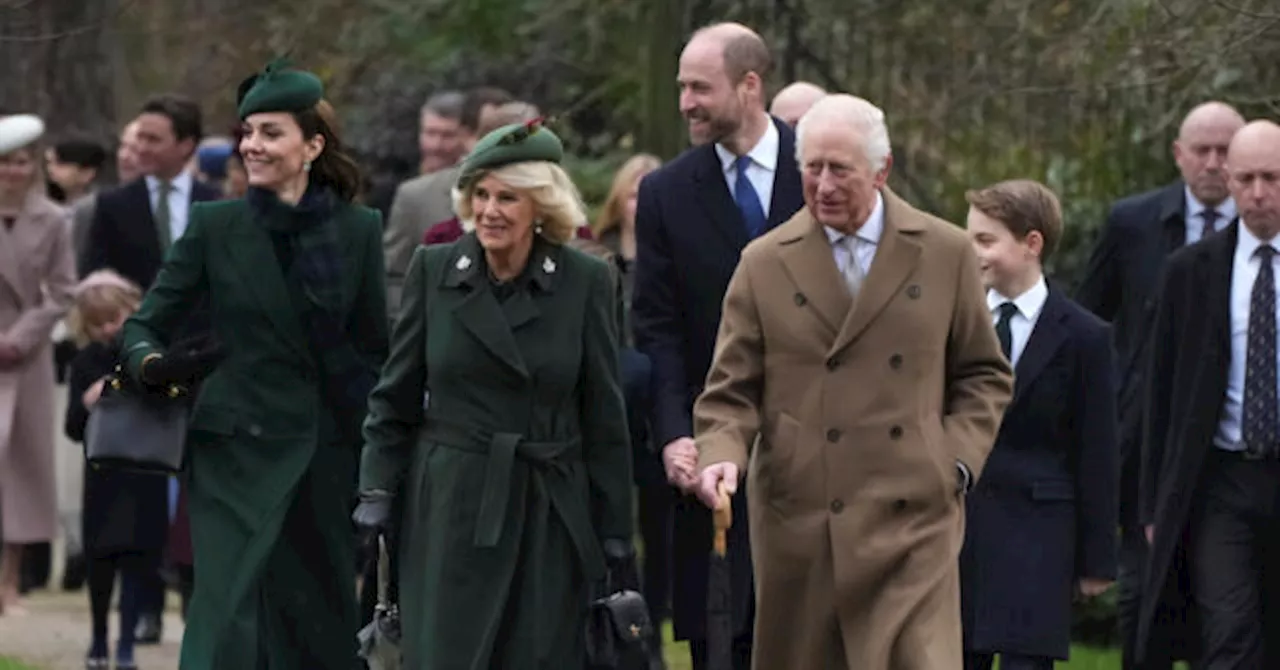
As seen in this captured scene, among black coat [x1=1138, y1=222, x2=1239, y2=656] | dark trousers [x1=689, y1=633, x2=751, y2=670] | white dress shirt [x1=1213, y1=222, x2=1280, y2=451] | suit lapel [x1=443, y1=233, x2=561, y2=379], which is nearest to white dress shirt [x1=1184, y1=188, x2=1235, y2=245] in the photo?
black coat [x1=1138, y1=222, x2=1239, y2=656]

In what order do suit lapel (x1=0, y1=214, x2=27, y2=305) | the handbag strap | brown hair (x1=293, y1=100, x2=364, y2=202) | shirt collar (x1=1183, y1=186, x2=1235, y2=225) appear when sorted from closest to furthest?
the handbag strap → brown hair (x1=293, y1=100, x2=364, y2=202) → shirt collar (x1=1183, y1=186, x2=1235, y2=225) → suit lapel (x1=0, y1=214, x2=27, y2=305)

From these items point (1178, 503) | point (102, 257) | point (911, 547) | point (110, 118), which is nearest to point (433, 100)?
point (102, 257)


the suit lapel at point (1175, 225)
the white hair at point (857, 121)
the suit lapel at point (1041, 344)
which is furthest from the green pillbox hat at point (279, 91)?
the suit lapel at point (1175, 225)

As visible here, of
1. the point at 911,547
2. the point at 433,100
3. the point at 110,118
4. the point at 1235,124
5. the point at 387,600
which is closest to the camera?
the point at 911,547

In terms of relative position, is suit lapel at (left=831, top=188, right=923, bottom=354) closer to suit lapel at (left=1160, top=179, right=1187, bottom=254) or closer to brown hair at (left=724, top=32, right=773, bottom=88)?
brown hair at (left=724, top=32, right=773, bottom=88)

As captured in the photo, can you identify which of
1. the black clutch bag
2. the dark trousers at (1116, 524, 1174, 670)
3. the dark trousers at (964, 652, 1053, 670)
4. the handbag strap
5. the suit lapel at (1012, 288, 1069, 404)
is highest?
the suit lapel at (1012, 288, 1069, 404)

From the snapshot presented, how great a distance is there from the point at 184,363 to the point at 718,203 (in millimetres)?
1747

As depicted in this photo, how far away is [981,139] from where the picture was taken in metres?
17.0

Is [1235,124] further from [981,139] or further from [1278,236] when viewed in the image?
[981,139]

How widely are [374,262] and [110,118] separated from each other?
39.2 ft

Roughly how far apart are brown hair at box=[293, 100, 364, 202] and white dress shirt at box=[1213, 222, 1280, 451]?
296 cm

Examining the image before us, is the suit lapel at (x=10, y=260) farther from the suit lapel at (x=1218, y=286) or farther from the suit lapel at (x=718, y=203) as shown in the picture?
the suit lapel at (x=1218, y=286)

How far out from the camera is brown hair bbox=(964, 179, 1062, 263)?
35.6ft

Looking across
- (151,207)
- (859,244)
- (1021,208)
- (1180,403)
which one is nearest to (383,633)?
(859,244)
